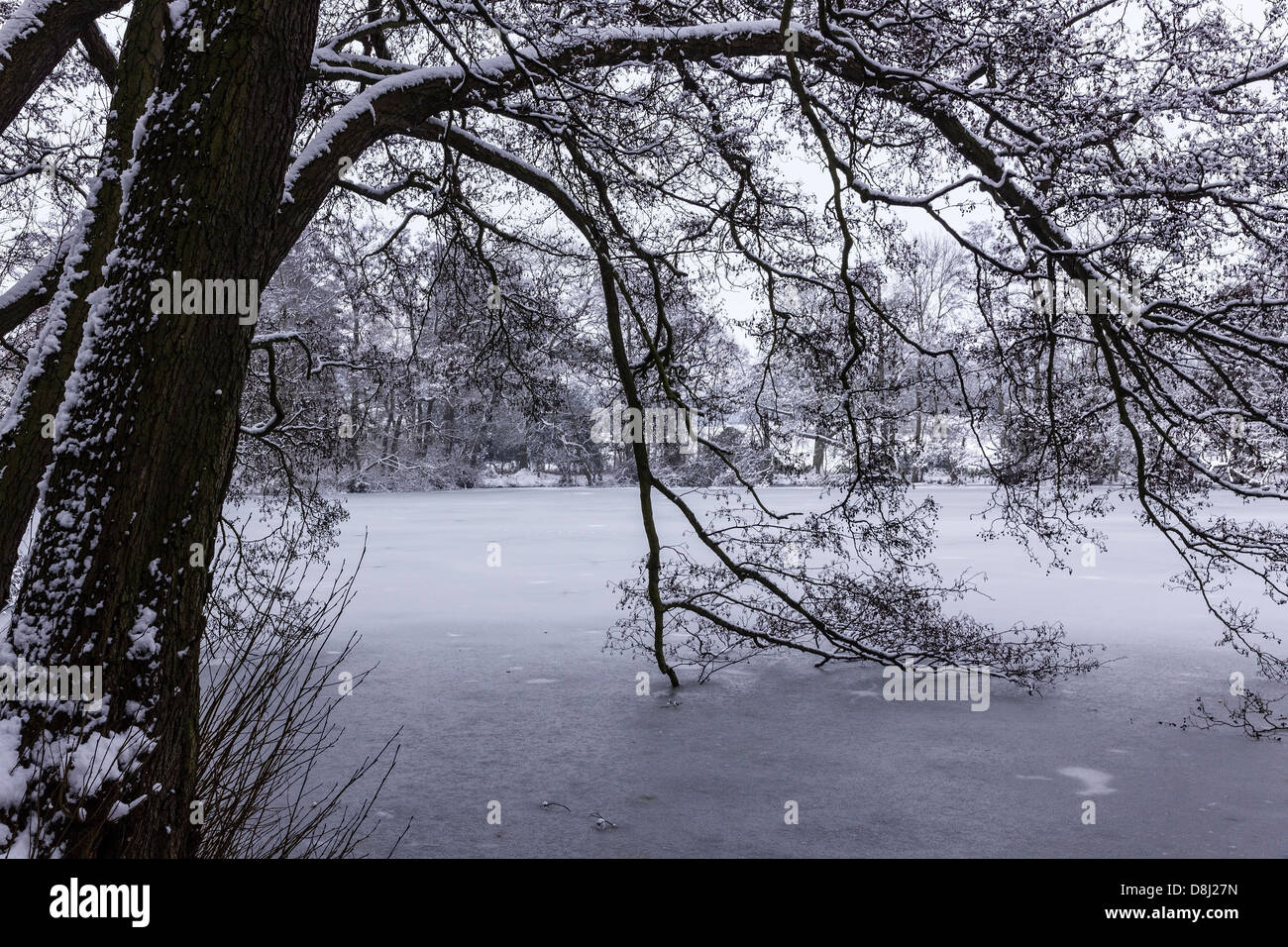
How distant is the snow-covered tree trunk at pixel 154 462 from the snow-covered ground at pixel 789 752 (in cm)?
186

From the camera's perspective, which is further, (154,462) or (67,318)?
(67,318)

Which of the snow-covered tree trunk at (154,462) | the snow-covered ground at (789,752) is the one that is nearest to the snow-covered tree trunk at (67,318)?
the snow-covered tree trunk at (154,462)

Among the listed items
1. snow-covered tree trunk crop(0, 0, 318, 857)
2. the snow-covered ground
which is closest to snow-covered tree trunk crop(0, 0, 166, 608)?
snow-covered tree trunk crop(0, 0, 318, 857)

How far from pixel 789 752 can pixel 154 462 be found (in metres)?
3.70

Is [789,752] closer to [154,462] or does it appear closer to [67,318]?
[154,462]

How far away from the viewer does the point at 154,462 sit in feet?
6.89

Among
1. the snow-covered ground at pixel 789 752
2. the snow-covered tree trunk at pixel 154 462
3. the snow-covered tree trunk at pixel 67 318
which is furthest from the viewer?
the snow-covered ground at pixel 789 752

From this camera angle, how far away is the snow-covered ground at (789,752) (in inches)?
150

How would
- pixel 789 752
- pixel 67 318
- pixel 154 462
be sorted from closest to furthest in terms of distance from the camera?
pixel 154 462
pixel 67 318
pixel 789 752

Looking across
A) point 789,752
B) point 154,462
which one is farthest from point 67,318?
point 789,752

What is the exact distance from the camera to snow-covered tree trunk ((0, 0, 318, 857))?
2002 millimetres

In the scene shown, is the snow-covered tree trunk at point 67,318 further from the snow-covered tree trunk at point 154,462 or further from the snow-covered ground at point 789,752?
the snow-covered ground at point 789,752

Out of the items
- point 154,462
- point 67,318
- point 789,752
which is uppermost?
point 67,318

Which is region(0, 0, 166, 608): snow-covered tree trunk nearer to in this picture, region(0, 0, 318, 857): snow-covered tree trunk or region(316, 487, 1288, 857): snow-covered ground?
region(0, 0, 318, 857): snow-covered tree trunk
